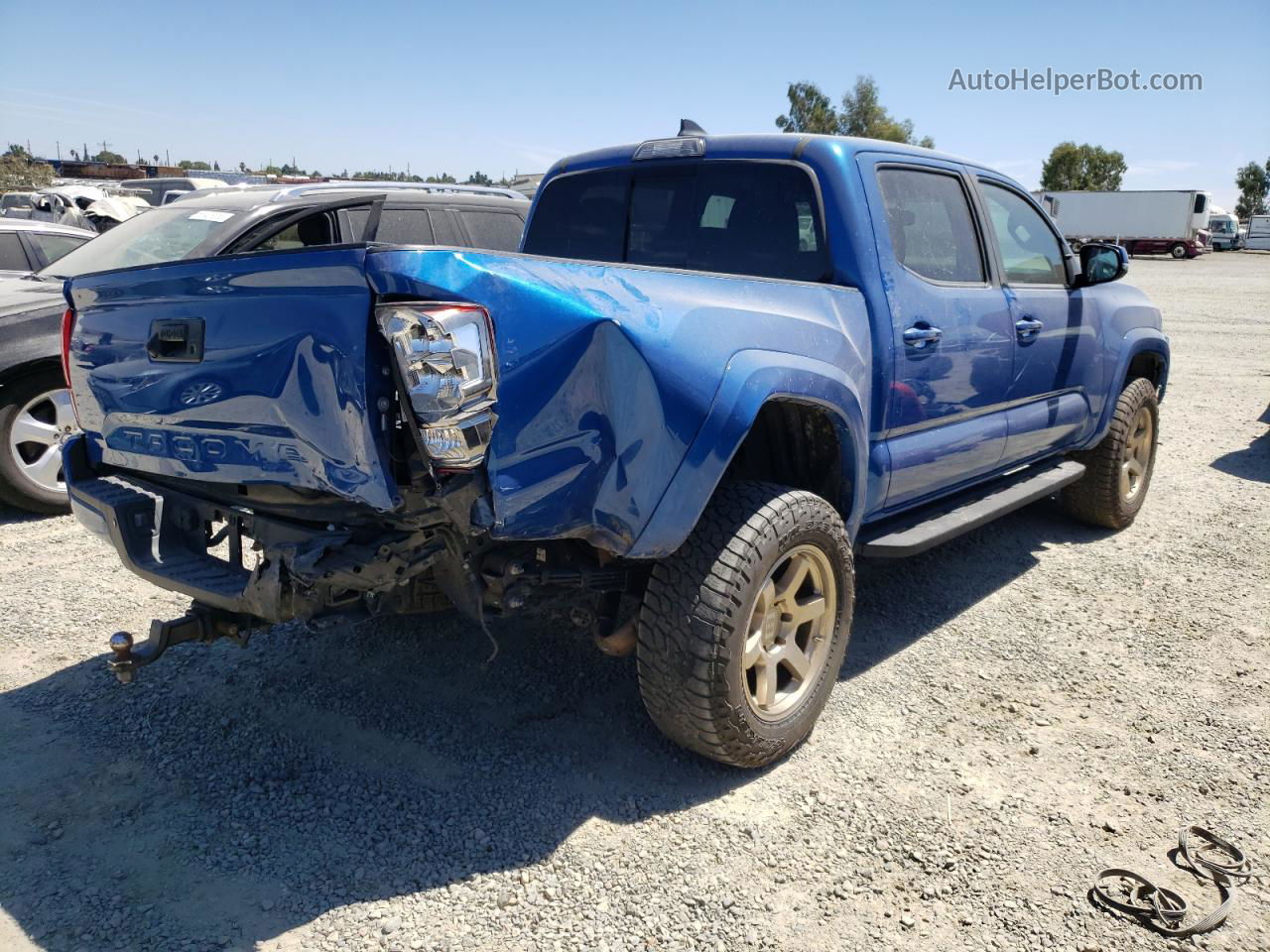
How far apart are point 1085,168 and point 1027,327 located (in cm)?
7466

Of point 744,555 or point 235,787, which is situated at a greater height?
point 744,555

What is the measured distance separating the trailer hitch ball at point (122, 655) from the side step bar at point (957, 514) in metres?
2.49

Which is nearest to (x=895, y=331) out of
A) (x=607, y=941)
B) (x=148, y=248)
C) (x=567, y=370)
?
(x=567, y=370)

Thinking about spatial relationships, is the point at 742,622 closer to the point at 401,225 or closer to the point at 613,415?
the point at 613,415

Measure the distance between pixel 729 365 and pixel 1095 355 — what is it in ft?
10.6

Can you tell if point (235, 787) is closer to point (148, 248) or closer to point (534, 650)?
point (534, 650)

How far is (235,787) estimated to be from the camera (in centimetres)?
292

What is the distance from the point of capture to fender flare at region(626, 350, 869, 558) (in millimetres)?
2549

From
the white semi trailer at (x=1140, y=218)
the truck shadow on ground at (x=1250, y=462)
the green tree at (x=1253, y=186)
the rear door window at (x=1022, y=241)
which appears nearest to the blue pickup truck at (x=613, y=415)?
the rear door window at (x=1022, y=241)

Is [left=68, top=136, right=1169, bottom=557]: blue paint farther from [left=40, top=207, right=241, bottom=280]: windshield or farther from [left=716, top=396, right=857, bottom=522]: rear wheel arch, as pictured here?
[left=40, top=207, right=241, bottom=280]: windshield

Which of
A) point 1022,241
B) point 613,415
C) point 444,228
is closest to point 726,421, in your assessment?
point 613,415

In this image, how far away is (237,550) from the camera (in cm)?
276

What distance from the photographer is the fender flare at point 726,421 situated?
255 centimetres

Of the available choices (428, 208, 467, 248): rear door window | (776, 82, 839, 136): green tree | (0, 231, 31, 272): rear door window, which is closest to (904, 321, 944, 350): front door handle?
(428, 208, 467, 248): rear door window
